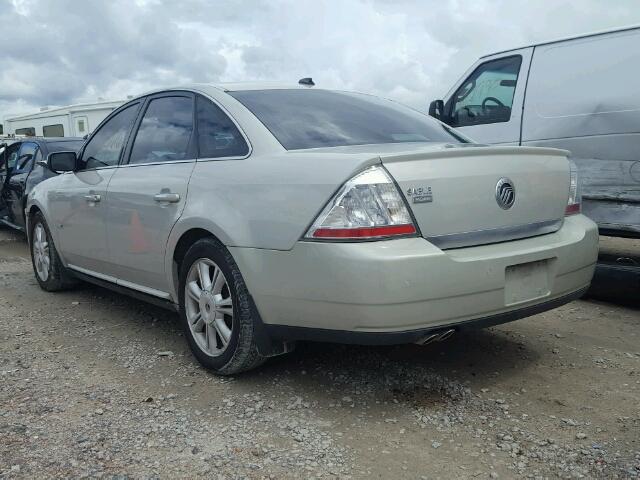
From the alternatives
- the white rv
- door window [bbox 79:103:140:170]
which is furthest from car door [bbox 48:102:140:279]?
the white rv

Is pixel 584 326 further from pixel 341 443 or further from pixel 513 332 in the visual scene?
pixel 341 443

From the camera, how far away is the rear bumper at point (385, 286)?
2709 mm

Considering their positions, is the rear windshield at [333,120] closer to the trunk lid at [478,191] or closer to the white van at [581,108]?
the trunk lid at [478,191]

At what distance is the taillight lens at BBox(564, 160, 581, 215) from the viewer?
348 centimetres

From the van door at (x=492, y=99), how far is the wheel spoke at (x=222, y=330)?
3743 mm

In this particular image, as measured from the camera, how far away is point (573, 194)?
11.5 feet

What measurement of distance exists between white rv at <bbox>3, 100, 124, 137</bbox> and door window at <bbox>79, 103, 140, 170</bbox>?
8713 mm

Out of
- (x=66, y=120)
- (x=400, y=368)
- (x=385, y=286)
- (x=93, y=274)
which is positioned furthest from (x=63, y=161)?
(x=66, y=120)

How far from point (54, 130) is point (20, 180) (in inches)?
353

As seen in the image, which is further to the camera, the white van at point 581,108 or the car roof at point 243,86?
the white van at point 581,108

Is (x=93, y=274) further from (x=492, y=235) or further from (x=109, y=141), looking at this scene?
(x=492, y=235)

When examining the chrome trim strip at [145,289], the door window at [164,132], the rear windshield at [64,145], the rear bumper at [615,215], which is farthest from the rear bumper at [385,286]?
the rear windshield at [64,145]

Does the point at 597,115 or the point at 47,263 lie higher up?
the point at 597,115

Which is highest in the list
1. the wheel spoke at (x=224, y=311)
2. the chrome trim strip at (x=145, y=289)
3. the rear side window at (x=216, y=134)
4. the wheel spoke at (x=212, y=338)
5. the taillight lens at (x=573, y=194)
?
the rear side window at (x=216, y=134)
